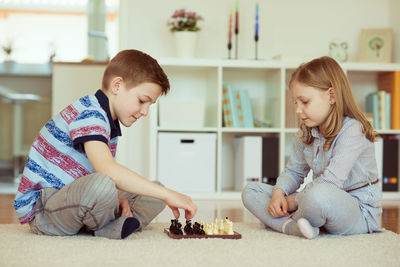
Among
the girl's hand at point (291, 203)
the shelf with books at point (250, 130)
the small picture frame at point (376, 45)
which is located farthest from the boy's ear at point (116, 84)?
the small picture frame at point (376, 45)

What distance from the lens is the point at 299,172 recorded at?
78.4 inches

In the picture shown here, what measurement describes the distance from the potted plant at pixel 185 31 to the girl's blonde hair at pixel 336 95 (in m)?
1.64

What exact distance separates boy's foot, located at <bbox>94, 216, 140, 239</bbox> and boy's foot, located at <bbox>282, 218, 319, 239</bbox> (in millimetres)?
463

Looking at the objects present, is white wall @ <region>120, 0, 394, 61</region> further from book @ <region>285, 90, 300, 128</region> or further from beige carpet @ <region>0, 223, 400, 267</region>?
beige carpet @ <region>0, 223, 400, 267</region>

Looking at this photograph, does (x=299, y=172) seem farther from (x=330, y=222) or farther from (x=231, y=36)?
(x=231, y=36)

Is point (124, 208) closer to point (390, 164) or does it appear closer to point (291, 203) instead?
point (291, 203)

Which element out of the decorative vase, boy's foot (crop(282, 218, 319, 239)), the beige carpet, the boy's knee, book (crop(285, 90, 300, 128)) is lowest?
the beige carpet

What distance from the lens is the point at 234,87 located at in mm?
3676

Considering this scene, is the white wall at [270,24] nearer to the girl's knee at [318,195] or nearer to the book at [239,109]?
the book at [239,109]

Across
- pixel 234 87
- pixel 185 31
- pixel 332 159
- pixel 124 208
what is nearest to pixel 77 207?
pixel 124 208

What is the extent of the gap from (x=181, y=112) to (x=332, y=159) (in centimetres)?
168

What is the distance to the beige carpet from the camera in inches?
51.0

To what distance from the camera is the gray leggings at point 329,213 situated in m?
1.66

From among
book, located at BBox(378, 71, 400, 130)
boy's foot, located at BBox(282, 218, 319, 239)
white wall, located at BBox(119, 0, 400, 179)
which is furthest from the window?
boy's foot, located at BBox(282, 218, 319, 239)
